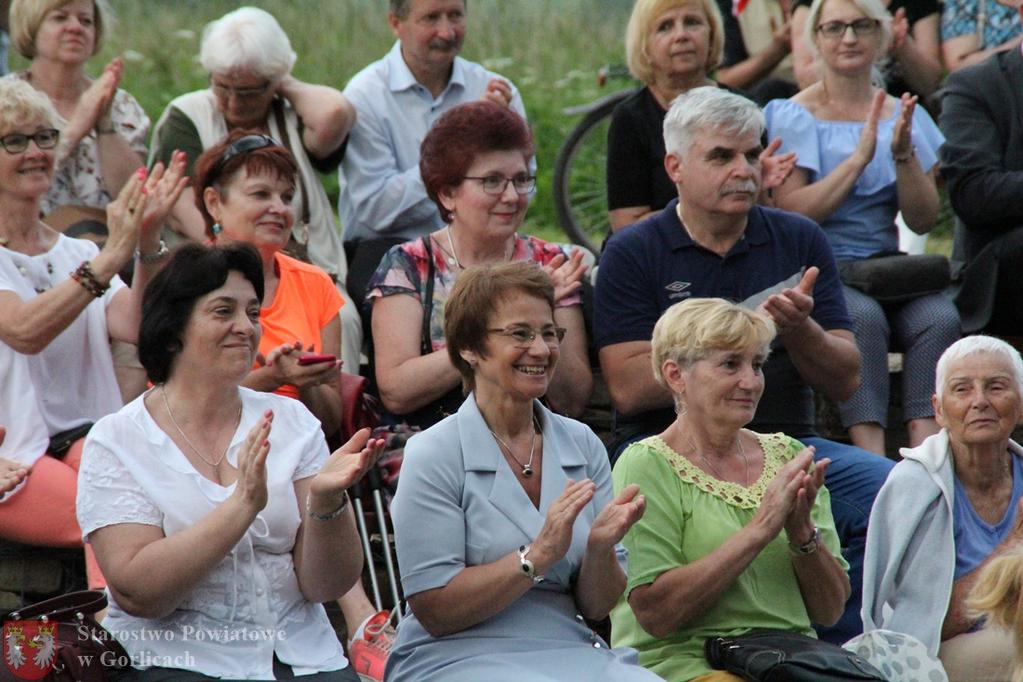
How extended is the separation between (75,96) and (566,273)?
7.21 feet

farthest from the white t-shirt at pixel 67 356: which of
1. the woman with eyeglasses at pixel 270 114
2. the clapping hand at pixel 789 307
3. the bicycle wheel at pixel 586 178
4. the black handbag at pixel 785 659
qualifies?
the bicycle wheel at pixel 586 178

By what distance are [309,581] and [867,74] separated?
3302 millimetres

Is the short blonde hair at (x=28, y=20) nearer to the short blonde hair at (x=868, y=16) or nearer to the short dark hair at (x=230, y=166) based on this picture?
the short dark hair at (x=230, y=166)

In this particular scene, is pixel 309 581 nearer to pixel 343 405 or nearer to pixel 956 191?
pixel 343 405

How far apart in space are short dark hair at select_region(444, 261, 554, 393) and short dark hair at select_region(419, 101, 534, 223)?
3.93 ft

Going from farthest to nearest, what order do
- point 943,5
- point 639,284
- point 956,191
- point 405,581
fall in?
1. point 943,5
2. point 956,191
3. point 639,284
4. point 405,581

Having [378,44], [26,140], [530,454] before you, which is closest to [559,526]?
[530,454]

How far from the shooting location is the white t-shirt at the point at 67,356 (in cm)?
493

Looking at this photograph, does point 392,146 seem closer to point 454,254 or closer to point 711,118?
point 454,254

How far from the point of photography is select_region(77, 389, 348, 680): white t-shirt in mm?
3809

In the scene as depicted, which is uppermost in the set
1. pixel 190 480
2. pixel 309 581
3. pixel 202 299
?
pixel 202 299

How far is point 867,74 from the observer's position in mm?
6184

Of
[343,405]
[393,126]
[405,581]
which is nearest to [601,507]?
[405,581]

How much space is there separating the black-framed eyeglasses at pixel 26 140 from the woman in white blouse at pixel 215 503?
1.16 m
